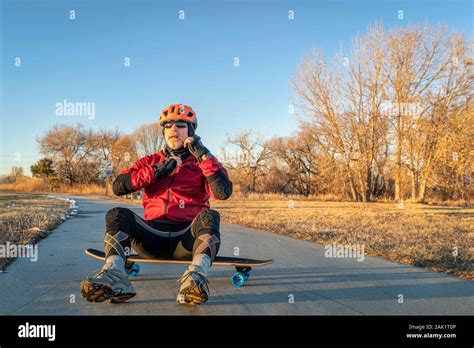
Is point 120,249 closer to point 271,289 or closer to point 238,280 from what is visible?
point 238,280

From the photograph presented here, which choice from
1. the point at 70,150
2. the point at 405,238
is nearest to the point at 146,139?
the point at 70,150

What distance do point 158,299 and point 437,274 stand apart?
3.21 metres

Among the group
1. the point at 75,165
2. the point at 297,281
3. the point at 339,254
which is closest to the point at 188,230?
the point at 297,281

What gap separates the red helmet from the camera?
3.73 metres

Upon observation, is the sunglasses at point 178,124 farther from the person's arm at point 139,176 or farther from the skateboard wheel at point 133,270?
the skateboard wheel at point 133,270

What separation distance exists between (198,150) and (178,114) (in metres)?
0.53

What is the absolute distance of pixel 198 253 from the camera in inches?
120

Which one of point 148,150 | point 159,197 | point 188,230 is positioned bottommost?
point 188,230

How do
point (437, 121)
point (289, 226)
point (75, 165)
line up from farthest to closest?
point (75, 165), point (437, 121), point (289, 226)

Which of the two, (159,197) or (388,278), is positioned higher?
(159,197)

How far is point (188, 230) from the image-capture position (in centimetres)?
345

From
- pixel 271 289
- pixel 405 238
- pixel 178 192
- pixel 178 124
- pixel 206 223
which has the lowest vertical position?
pixel 405 238

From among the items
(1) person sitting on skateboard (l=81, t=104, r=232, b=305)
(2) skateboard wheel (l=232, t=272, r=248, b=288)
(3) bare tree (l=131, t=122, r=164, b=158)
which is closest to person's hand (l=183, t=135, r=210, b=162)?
(1) person sitting on skateboard (l=81, t=104, r=232, b=305)
